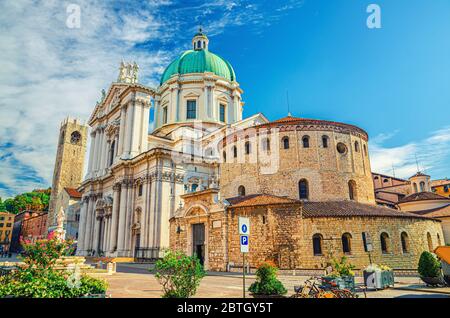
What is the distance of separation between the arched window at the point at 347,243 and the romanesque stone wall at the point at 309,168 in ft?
15.8

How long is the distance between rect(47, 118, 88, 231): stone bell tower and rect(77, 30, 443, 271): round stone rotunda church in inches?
1164

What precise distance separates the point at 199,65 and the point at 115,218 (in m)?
27.6

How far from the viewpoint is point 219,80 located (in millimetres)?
49938

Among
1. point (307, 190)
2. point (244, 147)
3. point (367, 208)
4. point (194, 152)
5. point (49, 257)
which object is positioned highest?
point (194, 152)

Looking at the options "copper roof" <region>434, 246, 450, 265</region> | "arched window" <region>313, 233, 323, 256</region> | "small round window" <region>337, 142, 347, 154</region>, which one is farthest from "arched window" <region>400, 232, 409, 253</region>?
"copper roof" <region>434, 246, 450, 265</region>

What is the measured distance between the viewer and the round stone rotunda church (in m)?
21.3

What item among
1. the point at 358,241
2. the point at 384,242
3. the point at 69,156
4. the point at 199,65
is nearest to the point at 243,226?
the point at 358,241

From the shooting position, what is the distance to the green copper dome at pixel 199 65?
5072 centimetres

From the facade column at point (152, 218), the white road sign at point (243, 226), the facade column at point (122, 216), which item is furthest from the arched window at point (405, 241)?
the facade column at point (122, 216)

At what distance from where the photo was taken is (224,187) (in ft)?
99.8

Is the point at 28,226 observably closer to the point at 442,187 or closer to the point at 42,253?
the point at 42,253
